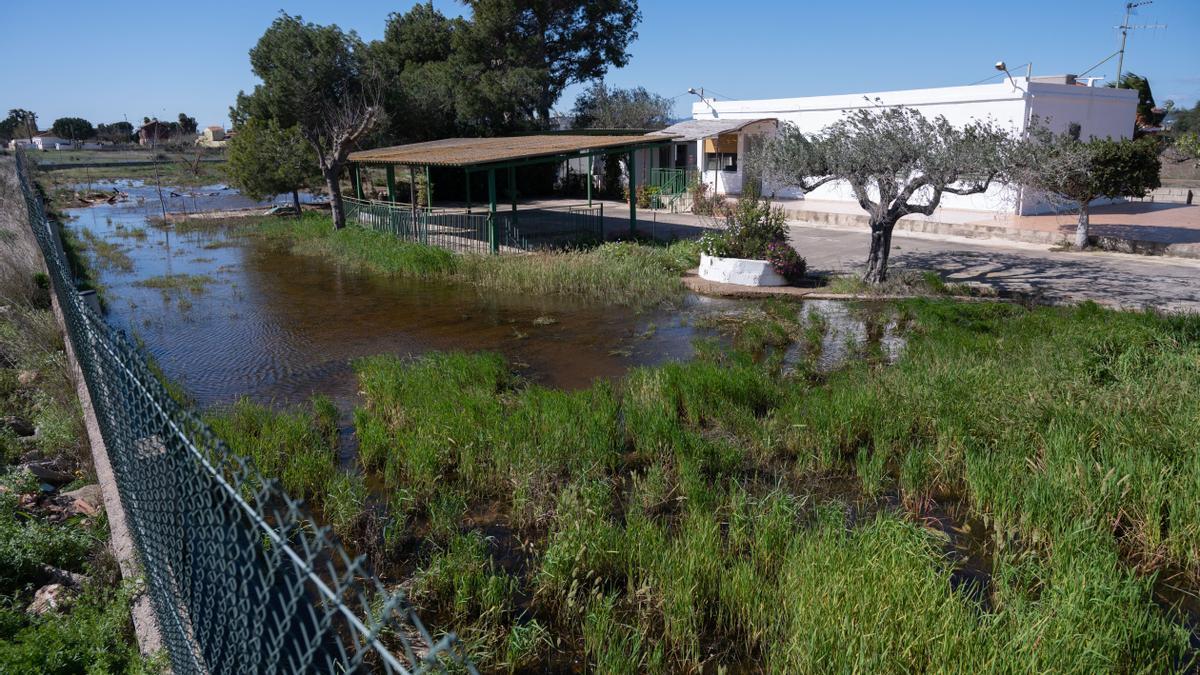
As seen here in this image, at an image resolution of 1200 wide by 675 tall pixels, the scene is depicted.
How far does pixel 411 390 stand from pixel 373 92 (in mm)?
24968

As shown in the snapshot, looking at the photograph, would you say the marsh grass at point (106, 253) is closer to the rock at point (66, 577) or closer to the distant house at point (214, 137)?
the rock at point (66, 577)

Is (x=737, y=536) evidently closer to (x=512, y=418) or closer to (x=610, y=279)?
(x=512, y=418)

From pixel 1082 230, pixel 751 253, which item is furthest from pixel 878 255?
pixel 1082 230

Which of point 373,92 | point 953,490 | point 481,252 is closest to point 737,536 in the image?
point 953,490

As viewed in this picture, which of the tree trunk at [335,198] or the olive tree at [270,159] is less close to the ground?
the olive tree at [270,159]

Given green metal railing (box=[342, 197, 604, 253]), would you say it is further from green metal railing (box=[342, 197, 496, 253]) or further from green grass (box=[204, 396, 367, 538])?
green grass (box=[204, 396, 367, 538])

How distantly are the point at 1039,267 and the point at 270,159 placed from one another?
2394cm

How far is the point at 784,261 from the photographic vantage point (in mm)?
15922

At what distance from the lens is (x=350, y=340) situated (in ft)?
41.0

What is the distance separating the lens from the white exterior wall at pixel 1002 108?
77.2ft

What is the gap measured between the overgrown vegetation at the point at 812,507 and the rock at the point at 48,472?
235cm

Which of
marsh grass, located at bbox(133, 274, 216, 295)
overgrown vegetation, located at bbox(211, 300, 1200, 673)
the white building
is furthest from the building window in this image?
overgrown vegetation, located at bbox(211, 300, 1200, 673)

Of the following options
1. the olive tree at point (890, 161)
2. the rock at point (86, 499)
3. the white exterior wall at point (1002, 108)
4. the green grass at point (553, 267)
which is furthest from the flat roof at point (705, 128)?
the rock at point (86, 499)

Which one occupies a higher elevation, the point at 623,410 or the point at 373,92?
the point at 373,92
